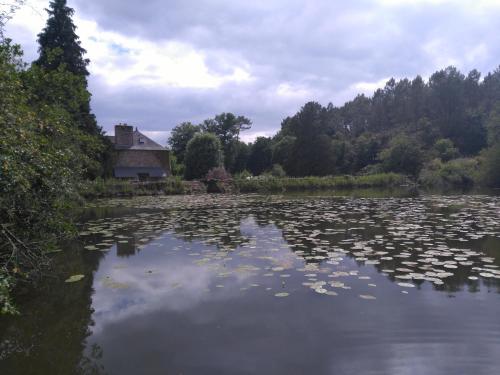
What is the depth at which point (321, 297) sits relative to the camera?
178 inches

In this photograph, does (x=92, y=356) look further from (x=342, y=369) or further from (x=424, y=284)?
(x=424, y=284)

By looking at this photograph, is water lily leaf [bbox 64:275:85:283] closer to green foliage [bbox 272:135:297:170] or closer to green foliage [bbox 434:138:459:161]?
green foliage [bbox 272:135:297:170]

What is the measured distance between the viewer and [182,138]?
59.6 m

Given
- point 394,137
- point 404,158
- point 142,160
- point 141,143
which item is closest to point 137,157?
point 142,160

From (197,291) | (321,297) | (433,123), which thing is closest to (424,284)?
(321,297)

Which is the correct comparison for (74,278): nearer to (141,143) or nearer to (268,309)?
(268,309)

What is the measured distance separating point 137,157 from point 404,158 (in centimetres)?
2895

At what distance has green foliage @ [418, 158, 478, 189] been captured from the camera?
117 ft

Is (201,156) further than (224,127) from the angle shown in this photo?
No

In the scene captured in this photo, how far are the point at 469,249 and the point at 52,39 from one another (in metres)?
26.0

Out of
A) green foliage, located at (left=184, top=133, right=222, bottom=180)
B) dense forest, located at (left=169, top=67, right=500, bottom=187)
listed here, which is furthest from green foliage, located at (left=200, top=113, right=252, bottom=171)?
green foliage, located at (left=184, top=133, right=222, bottom=180)

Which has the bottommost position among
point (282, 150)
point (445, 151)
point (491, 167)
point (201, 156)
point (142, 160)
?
point (491, 167)

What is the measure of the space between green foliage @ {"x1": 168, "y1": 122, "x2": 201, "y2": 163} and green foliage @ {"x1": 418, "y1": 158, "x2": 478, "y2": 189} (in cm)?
3469

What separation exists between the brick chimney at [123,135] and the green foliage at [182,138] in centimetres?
2117
